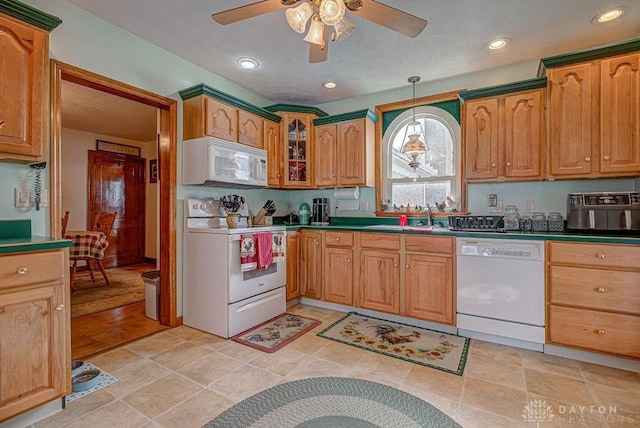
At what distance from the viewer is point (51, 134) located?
213 cm

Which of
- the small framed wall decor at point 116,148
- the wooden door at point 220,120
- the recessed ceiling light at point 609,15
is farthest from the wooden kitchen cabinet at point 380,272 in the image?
the small framed wall decor at point 116,148

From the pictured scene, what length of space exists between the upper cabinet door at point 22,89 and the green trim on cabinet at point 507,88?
3.35m

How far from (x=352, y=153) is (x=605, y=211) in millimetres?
2391

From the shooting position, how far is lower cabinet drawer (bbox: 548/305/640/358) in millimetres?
2150

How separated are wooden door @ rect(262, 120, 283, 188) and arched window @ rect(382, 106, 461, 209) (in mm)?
1352

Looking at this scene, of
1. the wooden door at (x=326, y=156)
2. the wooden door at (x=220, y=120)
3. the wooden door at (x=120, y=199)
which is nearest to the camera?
the wooden door at (x=220, y=120)

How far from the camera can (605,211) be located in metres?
2.38

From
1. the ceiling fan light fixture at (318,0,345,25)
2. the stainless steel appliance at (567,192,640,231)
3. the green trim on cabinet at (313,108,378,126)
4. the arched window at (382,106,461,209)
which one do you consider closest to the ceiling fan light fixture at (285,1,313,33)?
the ceiling fan light fixture at (318,0,345,25)

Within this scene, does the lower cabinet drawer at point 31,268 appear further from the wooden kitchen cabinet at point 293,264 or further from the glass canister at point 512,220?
the glass canister at point 512,220

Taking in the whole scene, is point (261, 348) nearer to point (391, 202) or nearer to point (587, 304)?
point (391, 202)

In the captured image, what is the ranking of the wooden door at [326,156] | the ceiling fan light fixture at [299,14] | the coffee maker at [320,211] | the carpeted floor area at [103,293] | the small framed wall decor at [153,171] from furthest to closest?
the small framed wall decor at [153,171], the coffee maker at [320,211], the wooden door at [326,156], the carpeted floor area at [103,293], the ceiling fan light fixture at [299,14]

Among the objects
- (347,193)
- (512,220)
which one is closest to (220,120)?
(347,193)

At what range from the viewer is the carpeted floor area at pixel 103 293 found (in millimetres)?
3518

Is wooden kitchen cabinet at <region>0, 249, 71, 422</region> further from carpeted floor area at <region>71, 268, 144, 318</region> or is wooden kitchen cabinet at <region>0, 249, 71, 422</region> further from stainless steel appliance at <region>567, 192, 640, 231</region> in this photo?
stainless steel appliance at <region>567, 192, 640, 231</region>
